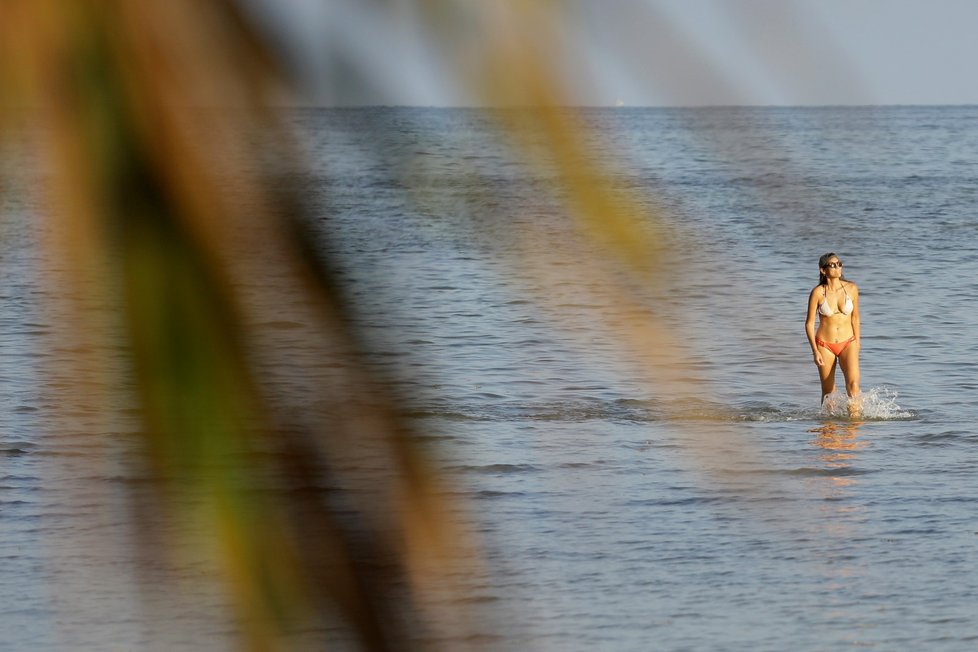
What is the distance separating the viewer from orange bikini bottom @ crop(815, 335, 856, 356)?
17156 mm

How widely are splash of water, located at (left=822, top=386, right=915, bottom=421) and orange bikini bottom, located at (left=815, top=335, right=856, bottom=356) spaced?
1.54 feet

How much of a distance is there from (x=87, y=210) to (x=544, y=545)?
38.2 feet

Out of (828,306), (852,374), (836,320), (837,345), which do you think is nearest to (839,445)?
(837,345)

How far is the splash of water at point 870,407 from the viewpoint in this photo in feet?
59.1

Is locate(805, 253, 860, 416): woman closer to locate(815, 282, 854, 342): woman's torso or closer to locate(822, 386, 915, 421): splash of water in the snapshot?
locate(815, 282, 854, 342): woman's torso

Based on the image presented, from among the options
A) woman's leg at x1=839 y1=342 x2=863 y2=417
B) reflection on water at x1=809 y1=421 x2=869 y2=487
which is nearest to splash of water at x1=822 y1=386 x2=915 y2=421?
woman's leg at x1=839 y1=342 x2=863 y2=417

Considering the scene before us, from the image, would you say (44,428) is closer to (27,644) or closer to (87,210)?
(87,210)

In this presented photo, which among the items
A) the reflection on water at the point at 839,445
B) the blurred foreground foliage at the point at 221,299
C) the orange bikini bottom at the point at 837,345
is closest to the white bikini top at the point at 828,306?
the orange bikini bottom at the point at 837,345

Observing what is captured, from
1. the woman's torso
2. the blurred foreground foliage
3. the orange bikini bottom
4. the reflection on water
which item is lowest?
the blurred foreground foliage

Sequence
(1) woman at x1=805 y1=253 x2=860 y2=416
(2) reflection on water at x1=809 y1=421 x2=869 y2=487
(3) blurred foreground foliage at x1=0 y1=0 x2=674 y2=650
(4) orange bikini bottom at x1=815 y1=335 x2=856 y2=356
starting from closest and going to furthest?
1. (3) blurred foreground foliage at x1=0 y1=0 x2=674 y2=650
2. (2) reflection on water at x1=809 y1=421 x2=869 y2=487
3. (1) woman at x1=805 y1=253 x2=860 y2=416
4. (4) orange bikini bottom at x1=815 y1=335 x2=856 y2=356

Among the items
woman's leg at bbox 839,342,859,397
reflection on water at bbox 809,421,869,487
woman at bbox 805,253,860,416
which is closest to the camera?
reflection on water at bbox 809,421,869,487

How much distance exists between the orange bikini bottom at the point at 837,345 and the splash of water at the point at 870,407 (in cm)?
47

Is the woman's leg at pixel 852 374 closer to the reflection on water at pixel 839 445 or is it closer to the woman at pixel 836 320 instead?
the woman at pixel 836 320

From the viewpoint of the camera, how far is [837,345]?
1725cm
